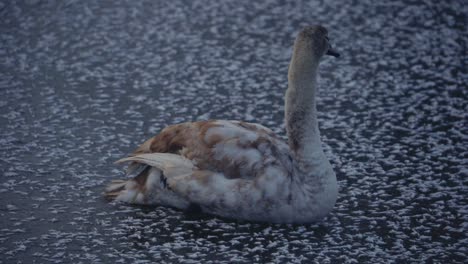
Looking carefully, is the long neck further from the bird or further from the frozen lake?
the frozen lake

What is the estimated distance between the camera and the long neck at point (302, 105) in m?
6.71

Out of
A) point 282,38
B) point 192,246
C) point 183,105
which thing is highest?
point 282,38

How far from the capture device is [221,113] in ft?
29.7

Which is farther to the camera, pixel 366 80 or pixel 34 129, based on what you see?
pixel 366 80

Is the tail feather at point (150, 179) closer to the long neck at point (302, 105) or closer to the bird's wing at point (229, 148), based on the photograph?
the bird's wing at point (229, 148)

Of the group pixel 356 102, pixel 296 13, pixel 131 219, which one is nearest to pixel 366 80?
pixel 356 102

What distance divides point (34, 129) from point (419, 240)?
390cm

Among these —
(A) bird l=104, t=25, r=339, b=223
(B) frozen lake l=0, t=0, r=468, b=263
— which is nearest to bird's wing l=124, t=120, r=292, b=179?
(A) bird l=104, t=25, r=339, b=223

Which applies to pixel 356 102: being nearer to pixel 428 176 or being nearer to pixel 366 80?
pixel 366 80

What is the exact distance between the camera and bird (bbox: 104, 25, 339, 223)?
6.50 metres

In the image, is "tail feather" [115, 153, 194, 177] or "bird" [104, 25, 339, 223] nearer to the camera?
"bird" [104, 25, 339, 223]

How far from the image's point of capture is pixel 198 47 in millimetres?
10891

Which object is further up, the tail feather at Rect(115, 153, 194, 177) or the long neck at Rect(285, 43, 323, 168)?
the long neck at Rect(285, 43, 323, 168)

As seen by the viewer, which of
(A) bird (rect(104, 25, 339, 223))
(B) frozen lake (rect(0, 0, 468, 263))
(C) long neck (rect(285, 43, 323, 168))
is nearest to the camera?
(B) frozen lake (rect(0, 0, 468, 263))
